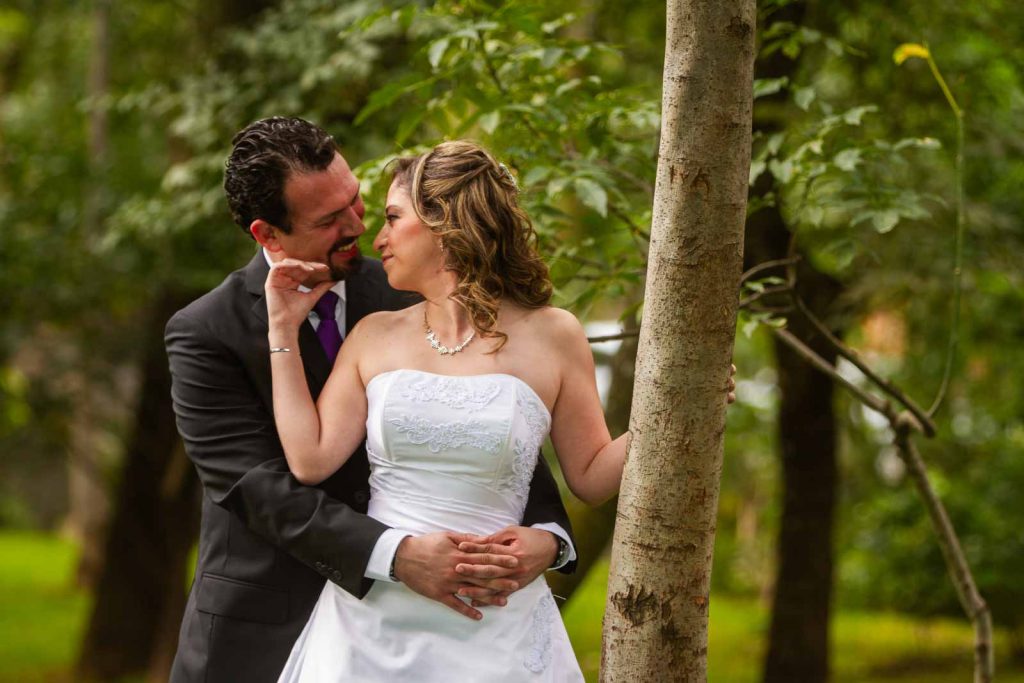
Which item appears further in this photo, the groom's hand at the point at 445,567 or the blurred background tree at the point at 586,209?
the blurred background tree at the point at 586,209

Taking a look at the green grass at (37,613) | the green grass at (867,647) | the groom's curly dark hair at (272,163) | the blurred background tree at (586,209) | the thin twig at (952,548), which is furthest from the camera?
the green grass at (37,613)

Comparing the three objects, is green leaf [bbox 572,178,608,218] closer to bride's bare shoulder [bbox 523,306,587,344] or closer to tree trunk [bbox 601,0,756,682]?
bride's bare shoulder [bbox 523,306,587,344]

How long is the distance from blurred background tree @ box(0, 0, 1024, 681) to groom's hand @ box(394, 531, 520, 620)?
3.55ft

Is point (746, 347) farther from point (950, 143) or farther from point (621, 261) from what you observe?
point (621, 261)

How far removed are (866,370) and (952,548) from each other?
77 centimetres

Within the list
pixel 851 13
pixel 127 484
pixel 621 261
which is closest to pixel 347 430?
pixel 621 261

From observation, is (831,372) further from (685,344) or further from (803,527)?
(803,527)

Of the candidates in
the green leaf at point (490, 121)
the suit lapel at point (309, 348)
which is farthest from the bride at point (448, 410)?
the green leaf at point (490, 121)

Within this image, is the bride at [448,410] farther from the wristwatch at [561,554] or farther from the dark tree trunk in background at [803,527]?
the dark tree trunk in background at [803,527]

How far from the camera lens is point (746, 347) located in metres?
13.7

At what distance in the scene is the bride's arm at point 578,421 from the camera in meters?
2.71

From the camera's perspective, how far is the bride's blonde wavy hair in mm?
2641

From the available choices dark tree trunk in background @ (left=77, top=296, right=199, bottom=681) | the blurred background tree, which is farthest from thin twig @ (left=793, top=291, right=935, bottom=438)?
dark tree trunk in background @ (left=77, top=296, right=199, bottom=681)

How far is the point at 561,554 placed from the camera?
8.88 feet
